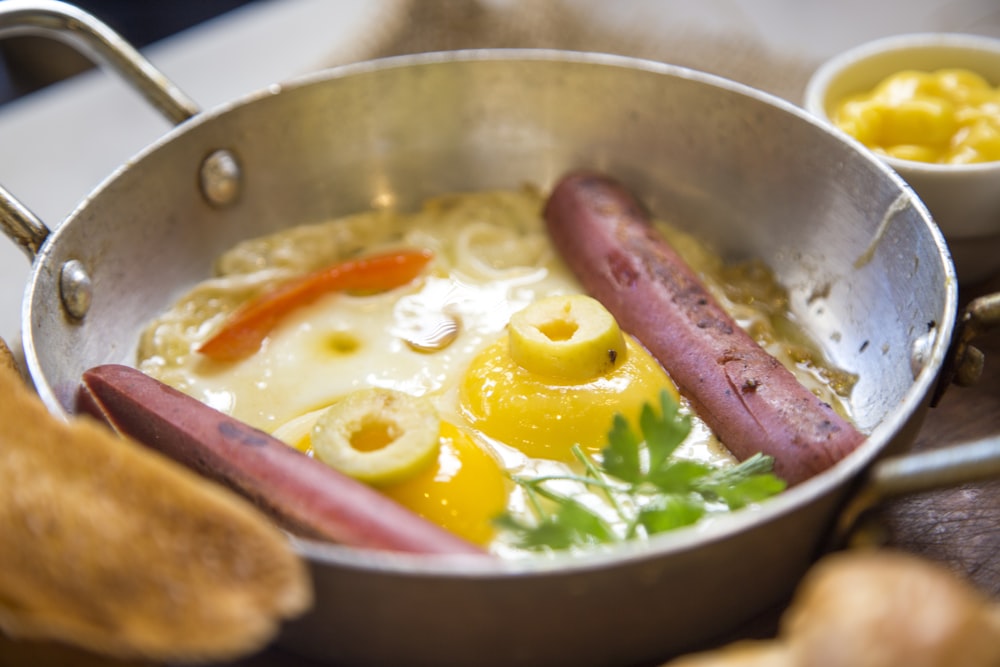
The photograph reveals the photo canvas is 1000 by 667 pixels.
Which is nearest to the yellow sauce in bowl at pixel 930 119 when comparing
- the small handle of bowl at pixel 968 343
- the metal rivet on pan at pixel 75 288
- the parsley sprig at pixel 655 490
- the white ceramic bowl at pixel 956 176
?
the white ceramic bowl at pixel 956 176

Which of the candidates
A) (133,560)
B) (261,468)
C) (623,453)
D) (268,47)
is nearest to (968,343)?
(623,453)

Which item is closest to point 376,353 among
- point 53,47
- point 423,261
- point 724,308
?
point 423,261

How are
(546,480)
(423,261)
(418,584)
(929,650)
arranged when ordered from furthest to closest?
(423,261) → (546,480) → (418,584) → (929,650)

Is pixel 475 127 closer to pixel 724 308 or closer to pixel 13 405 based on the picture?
pixel 724 308

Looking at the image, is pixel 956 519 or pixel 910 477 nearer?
pixel 910 477

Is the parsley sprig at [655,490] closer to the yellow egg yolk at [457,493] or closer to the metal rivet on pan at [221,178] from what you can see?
the yellow egg yolk at [457,493]

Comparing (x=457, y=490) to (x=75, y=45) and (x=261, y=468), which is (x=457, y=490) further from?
(x=75, y=45)
